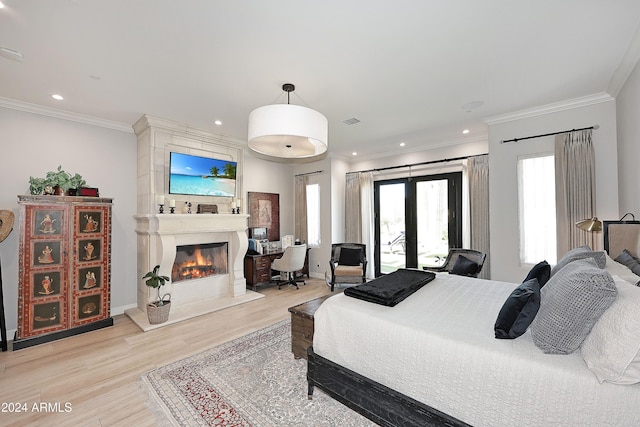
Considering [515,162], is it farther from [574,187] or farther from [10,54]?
[10,54]

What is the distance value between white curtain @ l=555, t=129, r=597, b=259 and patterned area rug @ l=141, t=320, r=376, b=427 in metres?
3.37

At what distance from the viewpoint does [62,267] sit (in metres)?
3.29

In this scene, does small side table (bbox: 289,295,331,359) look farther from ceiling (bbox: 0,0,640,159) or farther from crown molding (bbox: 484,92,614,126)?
crown molding (bbox: 484,92,614,126)

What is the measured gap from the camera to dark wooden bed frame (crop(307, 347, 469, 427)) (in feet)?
4.99

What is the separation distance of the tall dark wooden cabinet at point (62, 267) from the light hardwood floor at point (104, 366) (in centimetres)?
20

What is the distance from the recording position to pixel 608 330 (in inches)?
48.6

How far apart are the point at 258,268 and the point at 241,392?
123 inches

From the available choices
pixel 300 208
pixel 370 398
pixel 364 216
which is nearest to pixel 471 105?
pixel 364 216

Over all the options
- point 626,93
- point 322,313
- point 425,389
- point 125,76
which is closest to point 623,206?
point 626,93

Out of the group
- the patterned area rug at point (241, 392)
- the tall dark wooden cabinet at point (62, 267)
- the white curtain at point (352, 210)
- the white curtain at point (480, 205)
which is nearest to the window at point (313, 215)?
the white curtain at point (352, 210)

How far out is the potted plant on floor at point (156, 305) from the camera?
3.54 metres

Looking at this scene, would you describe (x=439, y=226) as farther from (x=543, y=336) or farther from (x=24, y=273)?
(x=24, y=273)

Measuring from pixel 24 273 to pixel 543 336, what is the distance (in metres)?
4.80

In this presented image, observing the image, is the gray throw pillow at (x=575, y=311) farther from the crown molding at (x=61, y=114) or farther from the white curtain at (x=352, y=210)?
the crown molding at (x=61, y=114)
